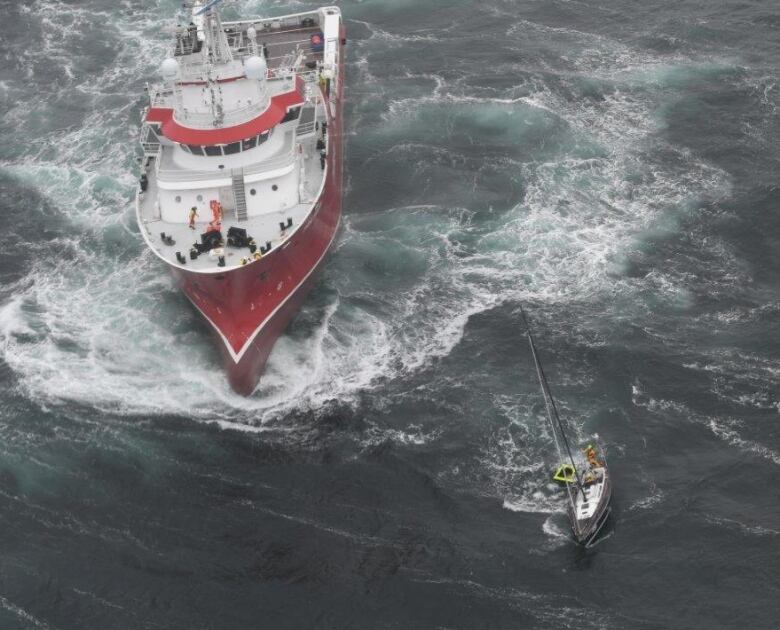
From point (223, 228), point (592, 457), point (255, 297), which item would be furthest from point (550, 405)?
point (223, 228)

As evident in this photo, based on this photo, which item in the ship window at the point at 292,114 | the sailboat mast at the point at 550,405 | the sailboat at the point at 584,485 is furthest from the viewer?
the ship window at the point at 292,114

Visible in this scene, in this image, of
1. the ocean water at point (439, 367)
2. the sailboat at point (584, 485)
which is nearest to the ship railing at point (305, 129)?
the ocean water at point (439, 367)

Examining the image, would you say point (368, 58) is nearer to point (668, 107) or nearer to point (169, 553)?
point (668, 107)

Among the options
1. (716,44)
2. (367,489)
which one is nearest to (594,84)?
(716,44)

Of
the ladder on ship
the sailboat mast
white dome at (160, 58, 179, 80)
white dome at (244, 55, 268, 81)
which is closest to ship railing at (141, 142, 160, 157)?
white dome at (160, 58, 179, 80)

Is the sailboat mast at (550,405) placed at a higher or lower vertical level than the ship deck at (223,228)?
lower

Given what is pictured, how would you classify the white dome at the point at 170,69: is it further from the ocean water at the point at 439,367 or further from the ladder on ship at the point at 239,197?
the ocean water at the point at 439,367
